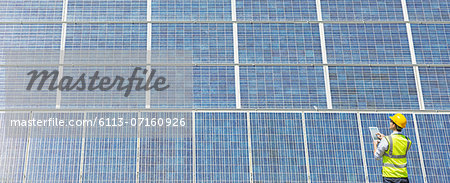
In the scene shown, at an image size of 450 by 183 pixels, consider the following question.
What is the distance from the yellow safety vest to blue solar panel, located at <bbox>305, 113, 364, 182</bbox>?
361 centimetres

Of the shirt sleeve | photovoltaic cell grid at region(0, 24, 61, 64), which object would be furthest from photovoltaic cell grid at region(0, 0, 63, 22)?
the shirt sleeve

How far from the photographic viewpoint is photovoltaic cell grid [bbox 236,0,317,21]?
1213cm

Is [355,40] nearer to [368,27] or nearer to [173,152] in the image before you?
[368,27]

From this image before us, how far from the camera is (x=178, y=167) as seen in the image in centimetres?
1069

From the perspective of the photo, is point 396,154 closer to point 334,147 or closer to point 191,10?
point 334,147

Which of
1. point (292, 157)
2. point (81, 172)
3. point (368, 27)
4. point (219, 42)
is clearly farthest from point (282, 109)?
point (81, 172)

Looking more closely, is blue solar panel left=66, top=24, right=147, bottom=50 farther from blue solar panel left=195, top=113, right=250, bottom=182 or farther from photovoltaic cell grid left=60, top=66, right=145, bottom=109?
blue solar panel left=195, top=113, right=250, bottom=182

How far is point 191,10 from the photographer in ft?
39.9

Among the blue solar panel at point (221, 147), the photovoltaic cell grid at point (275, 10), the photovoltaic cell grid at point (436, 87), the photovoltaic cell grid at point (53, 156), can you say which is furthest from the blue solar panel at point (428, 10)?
the photovoltaic cell grid at point (53, 156)

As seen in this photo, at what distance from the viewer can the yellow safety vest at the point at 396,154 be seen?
22.8ft

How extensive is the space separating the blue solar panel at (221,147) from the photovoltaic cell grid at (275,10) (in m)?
2.72

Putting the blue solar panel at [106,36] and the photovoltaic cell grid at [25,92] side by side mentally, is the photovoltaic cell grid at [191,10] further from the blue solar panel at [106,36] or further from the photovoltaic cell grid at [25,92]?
the photovoltaic cell grid at [25,92]

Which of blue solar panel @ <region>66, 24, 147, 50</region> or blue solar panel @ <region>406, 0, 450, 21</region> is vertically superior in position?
blue solar panel @ <region>406, 0, 450, 21</region>

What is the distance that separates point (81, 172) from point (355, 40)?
7.37m
